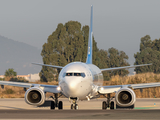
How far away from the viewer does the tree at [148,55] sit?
109 meters

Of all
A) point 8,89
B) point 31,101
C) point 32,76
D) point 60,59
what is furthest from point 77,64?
point 32,76

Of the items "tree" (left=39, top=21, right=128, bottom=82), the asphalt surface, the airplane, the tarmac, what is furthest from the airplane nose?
"tree" (left=39, top=21, right=128, bottom=82)

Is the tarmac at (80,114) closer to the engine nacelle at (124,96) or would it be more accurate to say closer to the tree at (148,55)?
the engine nacelle at (124,96)

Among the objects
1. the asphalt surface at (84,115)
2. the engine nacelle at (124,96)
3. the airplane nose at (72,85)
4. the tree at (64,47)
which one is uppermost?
the tree at (64,47)

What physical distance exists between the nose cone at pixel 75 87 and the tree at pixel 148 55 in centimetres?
8505

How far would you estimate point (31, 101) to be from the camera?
25.8 meters

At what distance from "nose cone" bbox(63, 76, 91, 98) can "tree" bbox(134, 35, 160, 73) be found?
8505cm

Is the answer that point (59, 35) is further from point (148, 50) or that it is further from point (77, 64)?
point (77, 64)

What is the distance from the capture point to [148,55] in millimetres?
114062

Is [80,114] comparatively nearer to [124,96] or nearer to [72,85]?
[72,85]

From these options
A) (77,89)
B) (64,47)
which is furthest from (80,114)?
(64,47)

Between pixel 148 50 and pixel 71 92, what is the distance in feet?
326

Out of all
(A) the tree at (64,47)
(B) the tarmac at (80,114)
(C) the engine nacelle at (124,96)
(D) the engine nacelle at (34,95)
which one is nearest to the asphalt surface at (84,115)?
(B) the tarmac at (80,114)

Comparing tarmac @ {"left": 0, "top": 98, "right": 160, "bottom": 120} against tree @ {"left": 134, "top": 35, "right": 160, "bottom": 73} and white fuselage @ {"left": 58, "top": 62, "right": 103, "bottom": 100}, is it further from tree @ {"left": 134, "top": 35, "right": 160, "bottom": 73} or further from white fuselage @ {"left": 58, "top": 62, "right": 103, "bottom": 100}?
tree @ {"left": 134, "top": 35, "right": 160, "bottom": 73}
